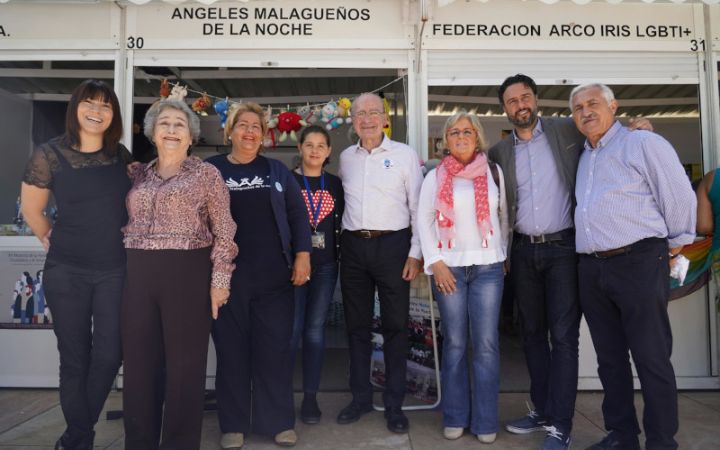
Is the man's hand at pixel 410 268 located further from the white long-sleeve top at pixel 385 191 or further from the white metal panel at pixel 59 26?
the white metal panel at pixel 59 26

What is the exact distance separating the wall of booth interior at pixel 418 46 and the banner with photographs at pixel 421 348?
111cm

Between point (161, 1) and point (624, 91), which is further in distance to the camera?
point (624, 91)

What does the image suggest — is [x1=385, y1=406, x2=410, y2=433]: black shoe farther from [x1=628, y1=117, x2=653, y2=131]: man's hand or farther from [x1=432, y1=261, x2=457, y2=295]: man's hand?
[x1=628, y1=117, x2=653, y2=131]: man's hand

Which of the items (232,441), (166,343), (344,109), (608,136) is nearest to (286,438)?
(232,441)

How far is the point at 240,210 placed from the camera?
2.94m

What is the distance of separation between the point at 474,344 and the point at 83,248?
2.22m

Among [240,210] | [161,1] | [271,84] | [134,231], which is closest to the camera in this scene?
[134,231]

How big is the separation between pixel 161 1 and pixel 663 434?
4.43 meters

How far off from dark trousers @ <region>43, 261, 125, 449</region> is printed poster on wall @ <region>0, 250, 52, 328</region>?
1697 mm

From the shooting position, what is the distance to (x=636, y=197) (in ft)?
8.87

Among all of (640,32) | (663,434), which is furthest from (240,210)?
(640,32)

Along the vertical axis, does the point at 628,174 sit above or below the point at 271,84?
below

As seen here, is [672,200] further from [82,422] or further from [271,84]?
[271,84]

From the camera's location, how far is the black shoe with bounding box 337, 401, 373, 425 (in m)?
3.37
